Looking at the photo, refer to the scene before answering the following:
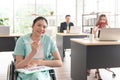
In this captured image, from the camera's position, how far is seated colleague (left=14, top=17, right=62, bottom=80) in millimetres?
2191

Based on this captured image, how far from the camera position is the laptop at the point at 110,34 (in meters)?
3.41

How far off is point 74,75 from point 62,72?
2.82 ft

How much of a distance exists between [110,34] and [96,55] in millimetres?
376

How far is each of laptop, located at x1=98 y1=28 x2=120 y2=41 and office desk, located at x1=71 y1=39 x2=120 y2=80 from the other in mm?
120

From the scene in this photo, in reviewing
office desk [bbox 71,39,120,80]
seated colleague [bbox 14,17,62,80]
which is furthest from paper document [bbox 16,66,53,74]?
office desk [bbox 71,39,120,80]

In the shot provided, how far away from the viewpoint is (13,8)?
9.53 metres

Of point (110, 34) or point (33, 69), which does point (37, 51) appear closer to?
point (33, 69)

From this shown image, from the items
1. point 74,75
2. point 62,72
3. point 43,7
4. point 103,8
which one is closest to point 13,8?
point 43,7

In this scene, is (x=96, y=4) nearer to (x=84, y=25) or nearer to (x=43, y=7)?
(x=84, y=25)

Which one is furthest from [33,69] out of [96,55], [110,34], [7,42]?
[7,42]

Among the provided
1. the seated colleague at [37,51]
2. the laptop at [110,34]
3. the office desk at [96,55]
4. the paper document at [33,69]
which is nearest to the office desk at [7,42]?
the office desk at [96,55]

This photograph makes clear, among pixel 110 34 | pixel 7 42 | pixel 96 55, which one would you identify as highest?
pixel 110 34

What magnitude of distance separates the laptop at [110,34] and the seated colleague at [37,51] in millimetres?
1235

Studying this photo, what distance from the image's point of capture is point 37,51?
2.35 m
